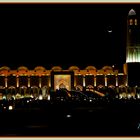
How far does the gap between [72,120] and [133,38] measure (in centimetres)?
3940

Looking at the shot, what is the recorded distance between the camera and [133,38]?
48.3m

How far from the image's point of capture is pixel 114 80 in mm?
49594

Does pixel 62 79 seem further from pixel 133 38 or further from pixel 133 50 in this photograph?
pixel 133 38

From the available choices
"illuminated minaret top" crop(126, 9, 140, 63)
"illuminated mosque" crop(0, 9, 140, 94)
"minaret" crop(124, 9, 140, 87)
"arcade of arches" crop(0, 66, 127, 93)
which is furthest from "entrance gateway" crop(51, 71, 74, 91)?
"illuminated minaret top" crop(126, 9, 140, 63)

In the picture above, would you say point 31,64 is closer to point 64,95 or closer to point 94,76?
point 94,76

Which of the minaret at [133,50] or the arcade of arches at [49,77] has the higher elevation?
the minaret at [133,50]

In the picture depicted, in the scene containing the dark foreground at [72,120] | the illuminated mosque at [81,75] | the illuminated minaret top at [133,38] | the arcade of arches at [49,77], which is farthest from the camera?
the arcade of arches at [49,77]

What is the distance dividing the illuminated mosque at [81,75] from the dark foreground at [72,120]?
35962mm

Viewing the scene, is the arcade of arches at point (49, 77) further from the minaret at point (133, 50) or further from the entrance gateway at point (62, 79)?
the minaret at point (133, 50)

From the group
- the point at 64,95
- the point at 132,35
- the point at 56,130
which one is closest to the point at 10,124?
the point at 56,130

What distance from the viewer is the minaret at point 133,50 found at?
47719mm

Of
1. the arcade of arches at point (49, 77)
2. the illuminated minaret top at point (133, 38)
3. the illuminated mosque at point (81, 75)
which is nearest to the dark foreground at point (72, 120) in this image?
the illuminated mosque at point (81, 75)

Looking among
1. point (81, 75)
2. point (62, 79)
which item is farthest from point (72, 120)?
point (81, 75)

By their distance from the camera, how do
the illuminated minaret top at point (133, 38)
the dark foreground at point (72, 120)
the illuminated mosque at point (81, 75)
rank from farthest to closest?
the illuminated mosque at point (81, 75), the illuminated minaret top at point (133, 38), the dark foreground at point (72, 120)
